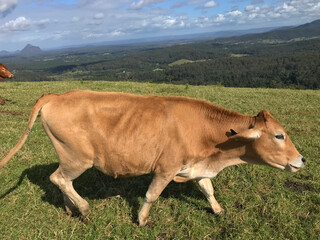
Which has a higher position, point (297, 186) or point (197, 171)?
point (197, 171)

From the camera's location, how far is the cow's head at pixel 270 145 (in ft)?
13.4

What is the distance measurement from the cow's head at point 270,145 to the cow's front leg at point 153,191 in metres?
1.36

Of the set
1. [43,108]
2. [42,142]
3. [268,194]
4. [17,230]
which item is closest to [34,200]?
[17,230]

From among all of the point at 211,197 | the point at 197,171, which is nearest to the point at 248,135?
the point at 197,171

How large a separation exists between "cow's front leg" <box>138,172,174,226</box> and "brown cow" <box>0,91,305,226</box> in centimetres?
2

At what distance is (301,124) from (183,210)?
26.4 ft

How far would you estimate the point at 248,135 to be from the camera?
3.94m

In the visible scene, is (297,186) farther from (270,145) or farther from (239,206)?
(270,145)

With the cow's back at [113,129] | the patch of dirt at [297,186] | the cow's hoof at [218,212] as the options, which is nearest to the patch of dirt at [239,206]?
the cow's hoof at [218,212]

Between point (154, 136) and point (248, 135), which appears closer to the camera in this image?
point (248, 135)

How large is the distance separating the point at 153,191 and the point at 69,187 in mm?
1550

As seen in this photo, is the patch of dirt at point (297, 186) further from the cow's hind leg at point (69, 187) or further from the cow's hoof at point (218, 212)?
the cow's hind leg at point (69, 187)

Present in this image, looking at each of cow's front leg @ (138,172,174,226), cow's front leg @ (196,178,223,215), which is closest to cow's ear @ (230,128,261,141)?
cow's front leg @ (138,172,174,226)

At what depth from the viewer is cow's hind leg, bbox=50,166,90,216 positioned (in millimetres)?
4441
